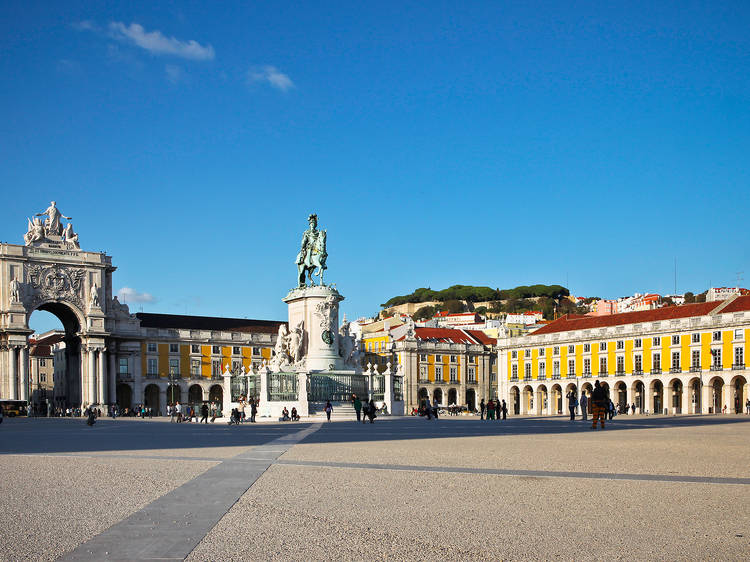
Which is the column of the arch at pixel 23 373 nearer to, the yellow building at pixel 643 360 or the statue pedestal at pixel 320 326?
the statue pedestal at pixel 320 326

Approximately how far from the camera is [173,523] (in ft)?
28.4

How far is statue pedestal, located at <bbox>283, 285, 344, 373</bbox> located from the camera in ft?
150

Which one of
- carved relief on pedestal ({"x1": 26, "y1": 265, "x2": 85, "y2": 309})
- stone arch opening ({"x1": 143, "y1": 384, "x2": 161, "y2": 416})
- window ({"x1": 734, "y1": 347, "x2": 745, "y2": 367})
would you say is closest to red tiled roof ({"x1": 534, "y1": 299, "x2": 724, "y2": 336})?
window ({"x1": 734, "y1": 347, "x2": 745, "y2": 367})

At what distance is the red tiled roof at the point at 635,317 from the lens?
78250 millimetres

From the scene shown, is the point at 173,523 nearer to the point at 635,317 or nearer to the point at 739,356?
the point at 739,356

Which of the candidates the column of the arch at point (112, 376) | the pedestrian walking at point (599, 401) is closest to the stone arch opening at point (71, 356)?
the column of the arch at point (112, 376)

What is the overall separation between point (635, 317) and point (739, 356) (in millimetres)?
12381

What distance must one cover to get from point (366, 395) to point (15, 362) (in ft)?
137

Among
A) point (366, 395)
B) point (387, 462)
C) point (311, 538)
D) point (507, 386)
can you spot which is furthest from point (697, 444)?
point (507, 386)

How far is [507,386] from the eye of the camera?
9344 cm

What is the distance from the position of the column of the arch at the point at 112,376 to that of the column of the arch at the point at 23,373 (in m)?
8.42

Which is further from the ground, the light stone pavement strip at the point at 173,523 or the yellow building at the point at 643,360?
the light stone pavement strip at the point at 173,523

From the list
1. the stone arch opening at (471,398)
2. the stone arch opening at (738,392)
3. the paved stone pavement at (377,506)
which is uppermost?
the paved stone pavement at (377,506)

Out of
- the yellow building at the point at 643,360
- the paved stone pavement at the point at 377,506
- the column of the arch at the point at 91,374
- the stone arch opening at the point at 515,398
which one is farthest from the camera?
the stone arch opening at the point at 515,398
